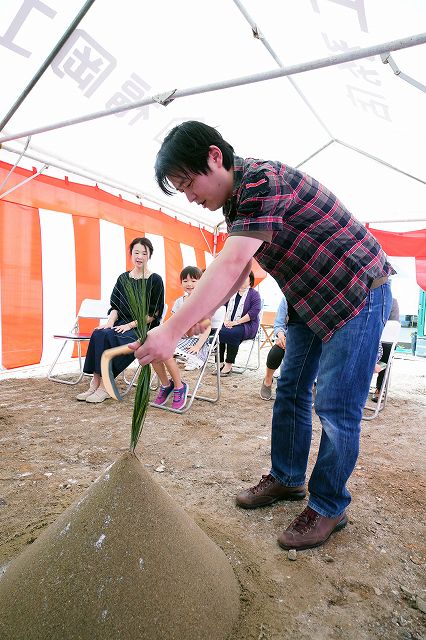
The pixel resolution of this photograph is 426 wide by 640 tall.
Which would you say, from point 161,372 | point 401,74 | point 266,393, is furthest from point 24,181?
point 401,74

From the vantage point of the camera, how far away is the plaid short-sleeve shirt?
1.30 meters

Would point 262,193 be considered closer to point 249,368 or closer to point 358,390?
point 358,390

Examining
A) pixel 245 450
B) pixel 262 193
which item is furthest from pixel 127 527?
pixel 245 450

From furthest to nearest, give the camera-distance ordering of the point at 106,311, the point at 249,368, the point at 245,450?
the point at 249,368 → the point at 106,311 → the point at 245,450

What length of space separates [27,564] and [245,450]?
5.40 ft

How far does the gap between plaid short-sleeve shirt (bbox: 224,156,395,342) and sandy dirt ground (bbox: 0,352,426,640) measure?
84 cm

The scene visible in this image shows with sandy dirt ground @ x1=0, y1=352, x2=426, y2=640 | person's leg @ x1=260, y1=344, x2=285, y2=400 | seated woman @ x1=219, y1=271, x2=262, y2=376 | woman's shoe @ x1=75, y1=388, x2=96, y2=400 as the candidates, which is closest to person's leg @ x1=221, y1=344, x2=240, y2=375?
seated woman @ x1=219, y1=271, x2=262, y2=376

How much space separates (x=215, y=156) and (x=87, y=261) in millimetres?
4552

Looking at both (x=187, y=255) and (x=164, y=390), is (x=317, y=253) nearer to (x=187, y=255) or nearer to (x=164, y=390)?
(x=164, y=390)

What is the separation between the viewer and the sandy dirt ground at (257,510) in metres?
1.16

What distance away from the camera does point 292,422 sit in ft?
5.68

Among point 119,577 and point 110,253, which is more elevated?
point 110,253

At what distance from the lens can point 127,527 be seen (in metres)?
0.99

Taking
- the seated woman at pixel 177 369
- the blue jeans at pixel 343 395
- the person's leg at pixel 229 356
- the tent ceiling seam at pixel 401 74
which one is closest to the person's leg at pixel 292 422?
the blue jeans at pixel 343 395
